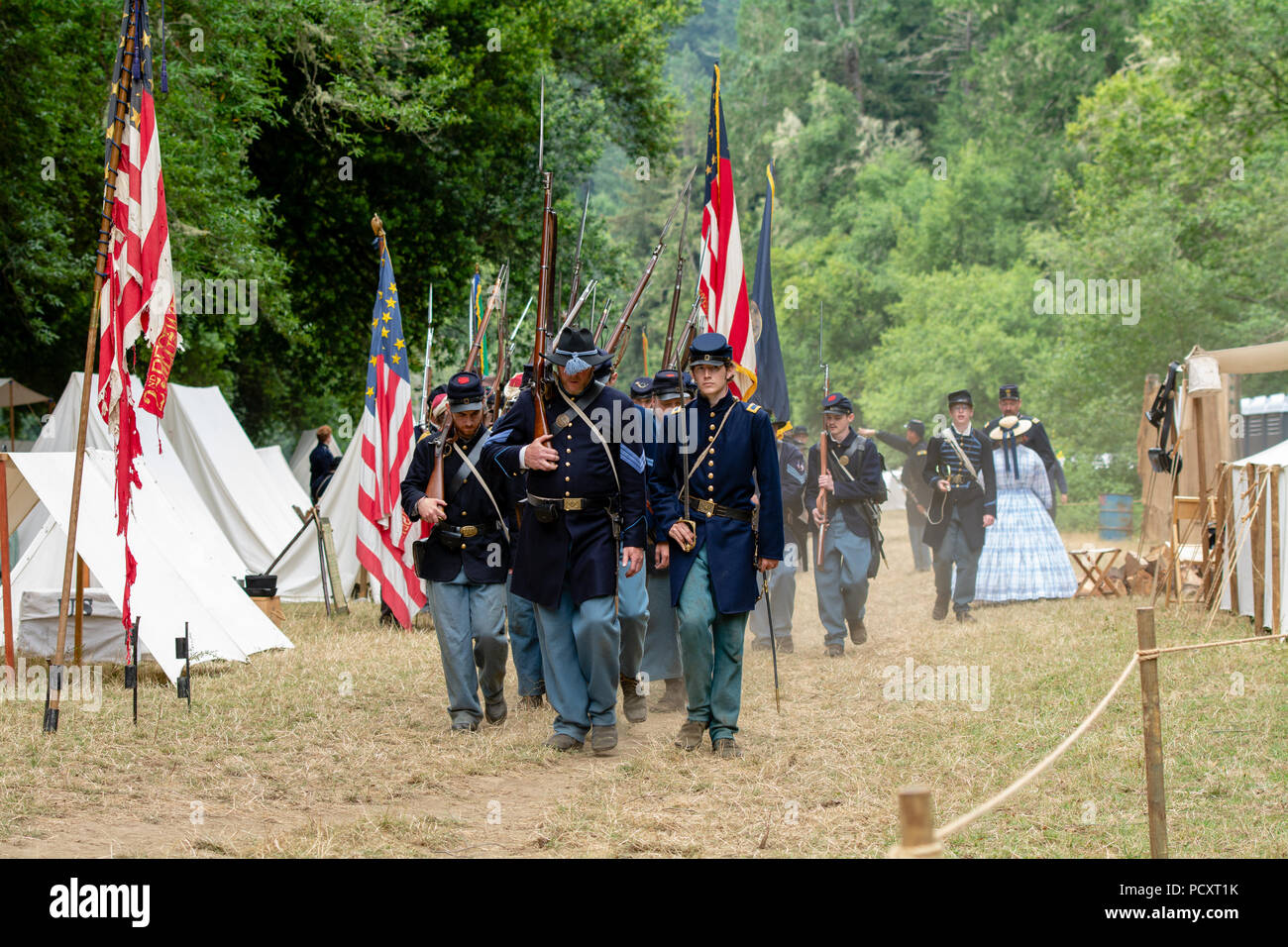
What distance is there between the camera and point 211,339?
604 inches

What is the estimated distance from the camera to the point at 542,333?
22.6 feet

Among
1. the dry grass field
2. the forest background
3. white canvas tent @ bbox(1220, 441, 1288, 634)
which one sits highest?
the forest background

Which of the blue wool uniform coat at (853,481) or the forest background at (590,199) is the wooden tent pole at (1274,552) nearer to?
the blue wool uniform coat at (853,481)

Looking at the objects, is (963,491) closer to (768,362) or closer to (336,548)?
(768,362)

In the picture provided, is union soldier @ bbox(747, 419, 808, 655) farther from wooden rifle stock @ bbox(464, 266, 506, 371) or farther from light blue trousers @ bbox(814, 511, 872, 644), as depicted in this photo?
wooden rifle stock @ bbox(464, 266, 506, 371)

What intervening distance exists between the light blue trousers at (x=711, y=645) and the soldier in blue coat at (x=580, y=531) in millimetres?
306

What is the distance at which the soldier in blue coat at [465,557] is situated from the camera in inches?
290

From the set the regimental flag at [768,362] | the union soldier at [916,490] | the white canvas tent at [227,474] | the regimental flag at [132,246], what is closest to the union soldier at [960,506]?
the regimental flag at [768,362]

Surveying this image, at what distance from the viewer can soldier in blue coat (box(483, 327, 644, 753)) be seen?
677cm

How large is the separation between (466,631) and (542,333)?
1.68 meters

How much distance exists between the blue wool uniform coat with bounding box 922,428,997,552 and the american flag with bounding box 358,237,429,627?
4.68 metres

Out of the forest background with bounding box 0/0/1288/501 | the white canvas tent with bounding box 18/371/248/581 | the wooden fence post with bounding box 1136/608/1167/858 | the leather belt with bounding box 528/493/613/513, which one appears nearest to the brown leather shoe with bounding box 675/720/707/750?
the leather belt with bounding box 528/493/613/513

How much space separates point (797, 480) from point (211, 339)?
6964mm
